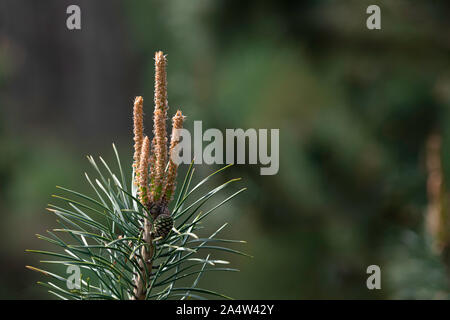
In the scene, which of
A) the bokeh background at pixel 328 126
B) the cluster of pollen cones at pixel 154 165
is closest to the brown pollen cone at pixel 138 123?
the cluster of pollen cones at pixel 154 165

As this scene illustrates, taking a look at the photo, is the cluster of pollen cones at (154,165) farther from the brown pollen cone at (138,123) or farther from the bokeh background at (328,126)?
the bokeh background at (328,126)

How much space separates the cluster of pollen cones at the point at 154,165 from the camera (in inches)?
8.5

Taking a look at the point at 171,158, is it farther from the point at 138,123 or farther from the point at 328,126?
the point at 328,126

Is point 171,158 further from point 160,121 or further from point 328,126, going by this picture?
point 328,126

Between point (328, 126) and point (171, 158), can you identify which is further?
point (328, 126)

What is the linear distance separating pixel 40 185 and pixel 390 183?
1142 mm

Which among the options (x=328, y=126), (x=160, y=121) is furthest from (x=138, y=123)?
(x=328, y=126)

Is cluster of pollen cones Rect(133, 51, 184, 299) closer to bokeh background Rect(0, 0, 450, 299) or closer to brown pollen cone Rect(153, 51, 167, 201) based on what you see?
brown pollen cone Rect(153, 51, 167, 201)

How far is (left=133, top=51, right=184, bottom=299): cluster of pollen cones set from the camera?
8.5 inches

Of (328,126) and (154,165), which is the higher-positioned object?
(328,126)

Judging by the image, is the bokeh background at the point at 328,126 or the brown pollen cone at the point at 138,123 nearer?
the brown pollen cone at the point at 138,123

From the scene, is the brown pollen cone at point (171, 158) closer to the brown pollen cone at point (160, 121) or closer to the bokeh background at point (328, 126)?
the brown pollen cone at point (160, 121)

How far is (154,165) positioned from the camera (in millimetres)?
235

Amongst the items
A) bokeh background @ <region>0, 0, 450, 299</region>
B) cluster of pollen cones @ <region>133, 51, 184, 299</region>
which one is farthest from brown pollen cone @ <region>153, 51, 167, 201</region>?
bokeh background @ <region>0, 0, 450, 299</region>
